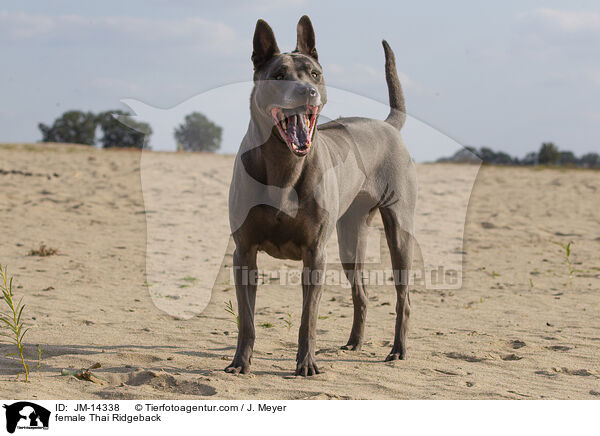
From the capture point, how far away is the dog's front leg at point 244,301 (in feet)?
14.1

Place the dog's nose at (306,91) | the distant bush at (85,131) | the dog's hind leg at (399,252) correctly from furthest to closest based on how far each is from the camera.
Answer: the distant bush at (85,131)
the dog's hind leg at (399,252)
the dog's nose at (306,91)

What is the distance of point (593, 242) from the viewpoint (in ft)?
37.3

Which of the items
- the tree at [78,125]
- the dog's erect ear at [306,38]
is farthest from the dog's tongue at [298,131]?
the tree at [78,125]

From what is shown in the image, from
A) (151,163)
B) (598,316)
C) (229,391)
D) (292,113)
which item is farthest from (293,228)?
(151,163)

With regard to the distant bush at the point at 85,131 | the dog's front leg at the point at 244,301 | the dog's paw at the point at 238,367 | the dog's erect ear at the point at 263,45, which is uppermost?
the distant bush at the point at 85,131

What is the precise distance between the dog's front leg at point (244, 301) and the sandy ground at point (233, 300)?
12 centimetres

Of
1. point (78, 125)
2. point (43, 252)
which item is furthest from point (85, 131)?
point (43, 252)

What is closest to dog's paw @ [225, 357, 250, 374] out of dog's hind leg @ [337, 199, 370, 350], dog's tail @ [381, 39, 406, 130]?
dog's hind leg @ [337, 199, 370, 350]

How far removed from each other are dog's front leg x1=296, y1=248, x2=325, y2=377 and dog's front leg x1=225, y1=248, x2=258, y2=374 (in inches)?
14.0

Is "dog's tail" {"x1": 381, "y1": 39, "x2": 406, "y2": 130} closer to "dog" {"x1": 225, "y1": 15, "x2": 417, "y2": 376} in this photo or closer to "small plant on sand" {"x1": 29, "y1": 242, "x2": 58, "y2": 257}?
"dog" {"x1": 225, "y1": 15, "x2": 417, "y2": 376}

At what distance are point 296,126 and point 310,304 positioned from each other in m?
1.25

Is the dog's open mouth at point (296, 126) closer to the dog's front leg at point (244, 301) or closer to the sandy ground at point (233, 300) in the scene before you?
the dog's front leg at point (244, 301)
